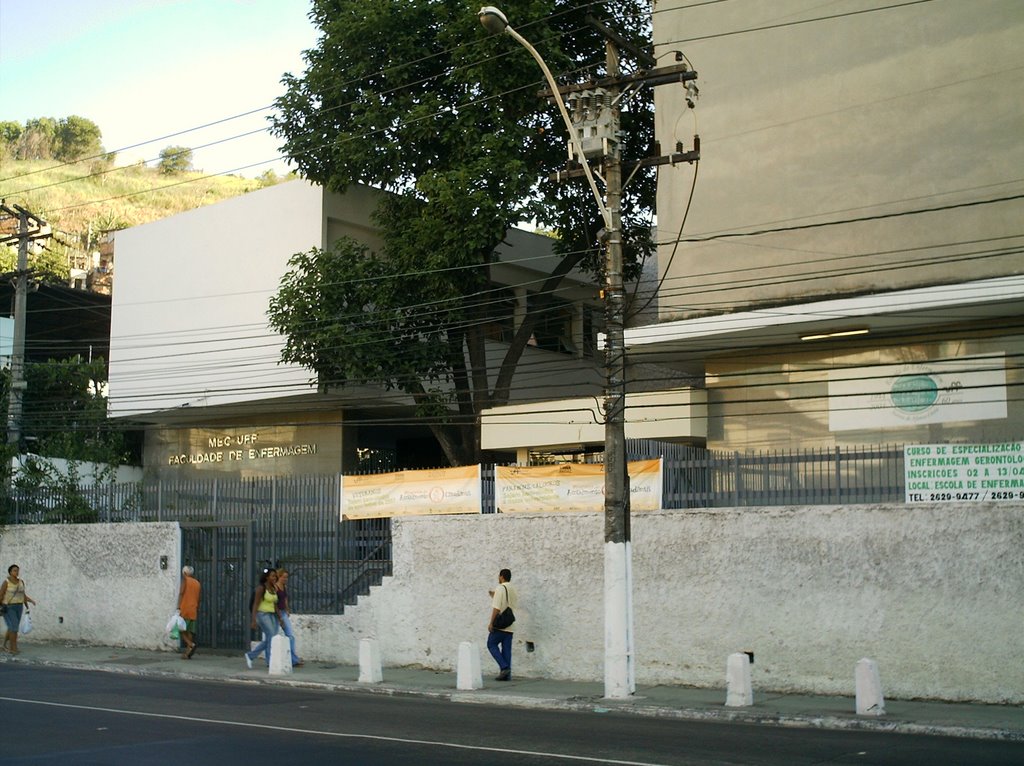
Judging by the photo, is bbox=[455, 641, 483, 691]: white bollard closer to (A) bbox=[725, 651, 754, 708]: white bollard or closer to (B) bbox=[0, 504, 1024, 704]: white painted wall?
(B) bbox=[0, 504, 1024, 704]: white painted wall

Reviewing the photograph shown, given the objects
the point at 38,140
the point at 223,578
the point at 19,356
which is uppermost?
the point at 38,140

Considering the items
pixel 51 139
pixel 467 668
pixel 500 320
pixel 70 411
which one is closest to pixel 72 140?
pixel 51 139

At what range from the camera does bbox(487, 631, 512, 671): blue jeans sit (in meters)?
17.0

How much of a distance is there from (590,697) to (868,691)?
3830 mm

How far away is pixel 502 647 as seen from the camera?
56.7ft

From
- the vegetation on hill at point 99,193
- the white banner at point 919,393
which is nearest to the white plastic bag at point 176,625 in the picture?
the white banner at point 919,393

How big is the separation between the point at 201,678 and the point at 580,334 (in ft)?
66.4

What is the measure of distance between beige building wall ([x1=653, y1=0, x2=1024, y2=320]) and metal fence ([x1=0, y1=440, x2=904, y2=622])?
468cm

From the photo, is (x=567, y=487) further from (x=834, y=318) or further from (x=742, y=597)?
(x=834, y=318)

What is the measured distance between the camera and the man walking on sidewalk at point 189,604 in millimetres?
20578

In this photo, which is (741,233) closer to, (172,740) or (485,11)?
(485,11)

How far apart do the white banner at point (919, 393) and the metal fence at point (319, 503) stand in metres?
3.74

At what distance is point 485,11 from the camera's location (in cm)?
1387

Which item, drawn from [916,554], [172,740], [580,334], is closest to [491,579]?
[916,554]
